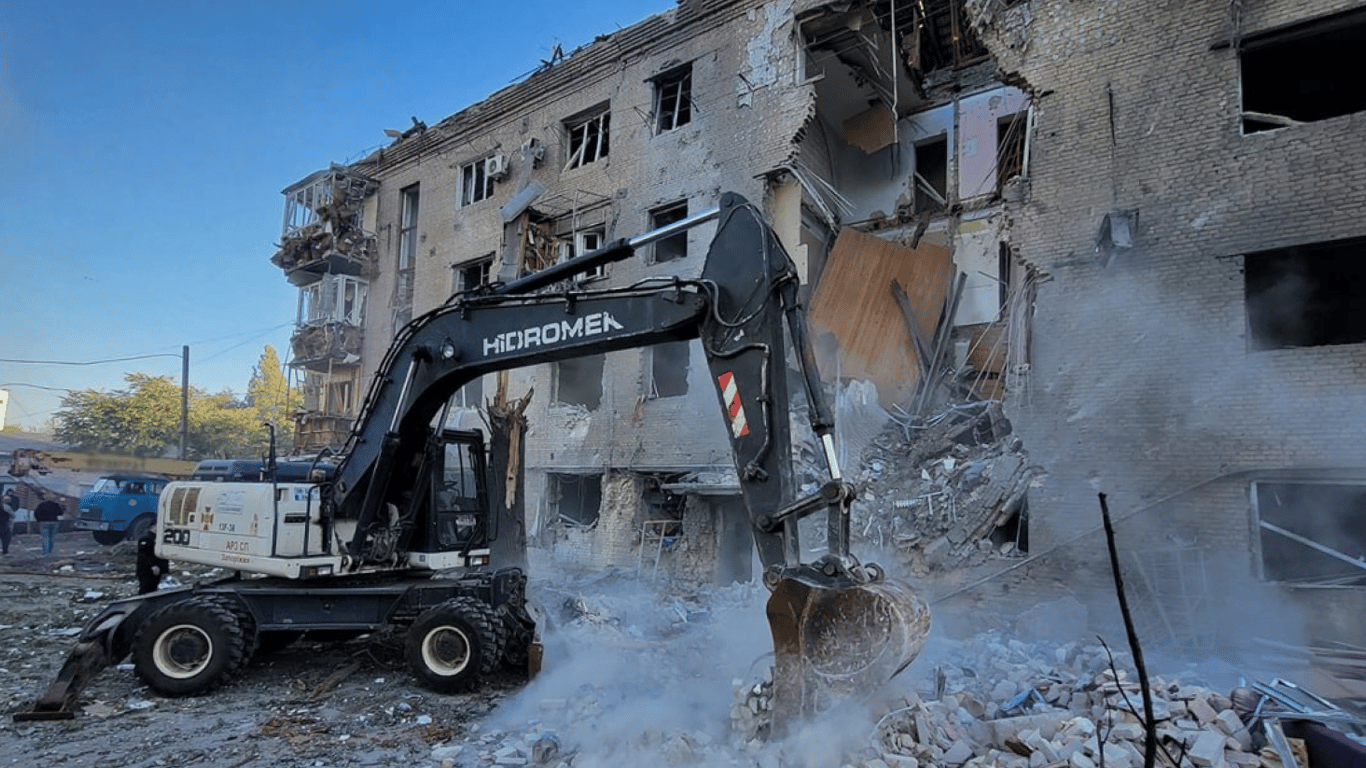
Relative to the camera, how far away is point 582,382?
18.5m

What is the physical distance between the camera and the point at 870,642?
4.43 meters

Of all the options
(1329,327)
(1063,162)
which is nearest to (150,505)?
(1063,162)

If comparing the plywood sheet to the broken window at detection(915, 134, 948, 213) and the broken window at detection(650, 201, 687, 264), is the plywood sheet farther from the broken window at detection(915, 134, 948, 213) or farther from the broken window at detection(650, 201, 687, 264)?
the broken window at detection(650, 201, 687, 264)

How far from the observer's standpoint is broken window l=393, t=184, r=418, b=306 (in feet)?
72.3

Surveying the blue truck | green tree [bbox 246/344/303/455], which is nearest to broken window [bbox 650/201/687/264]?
the blue truck

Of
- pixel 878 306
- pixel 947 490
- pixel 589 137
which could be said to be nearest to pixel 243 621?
pixel 947 490

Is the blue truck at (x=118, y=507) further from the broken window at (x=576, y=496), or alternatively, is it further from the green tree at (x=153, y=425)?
the green tree at (x=153, y=425)

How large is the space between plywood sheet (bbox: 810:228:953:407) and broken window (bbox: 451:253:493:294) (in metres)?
9.86

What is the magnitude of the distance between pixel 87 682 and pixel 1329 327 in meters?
15.1

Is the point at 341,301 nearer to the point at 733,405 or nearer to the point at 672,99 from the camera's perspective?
the point at 672,99

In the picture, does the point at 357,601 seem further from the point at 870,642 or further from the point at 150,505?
the point at 150,505

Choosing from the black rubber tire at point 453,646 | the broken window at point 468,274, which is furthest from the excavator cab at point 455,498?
the broken window at point 468,274

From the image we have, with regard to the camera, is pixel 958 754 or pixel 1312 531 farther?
pixel 1312 531

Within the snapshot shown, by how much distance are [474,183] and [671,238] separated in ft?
24.0
